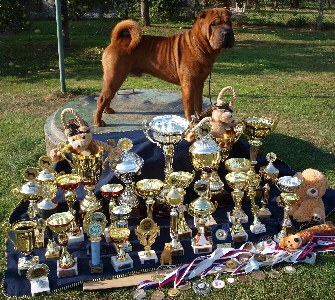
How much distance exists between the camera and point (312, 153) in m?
5.01

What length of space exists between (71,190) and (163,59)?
160 cm

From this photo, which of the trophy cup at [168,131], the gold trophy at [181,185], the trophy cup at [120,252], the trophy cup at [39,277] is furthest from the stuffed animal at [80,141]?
the trophy cup at [39,277]

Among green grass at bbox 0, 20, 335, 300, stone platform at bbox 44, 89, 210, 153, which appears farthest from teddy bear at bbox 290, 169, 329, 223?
stone platform at bbox 44, 89, 210, 153

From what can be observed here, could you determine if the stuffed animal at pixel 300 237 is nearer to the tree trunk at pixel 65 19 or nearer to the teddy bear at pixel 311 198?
the teddy bear at pixel 311 198

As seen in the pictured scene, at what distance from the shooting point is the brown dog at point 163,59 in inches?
155

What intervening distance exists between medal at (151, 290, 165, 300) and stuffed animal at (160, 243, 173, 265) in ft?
0.85

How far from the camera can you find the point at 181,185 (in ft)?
10.5

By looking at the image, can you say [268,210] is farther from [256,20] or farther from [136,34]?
[256,20]

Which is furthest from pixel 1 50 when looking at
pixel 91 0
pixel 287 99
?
pixel 287 99

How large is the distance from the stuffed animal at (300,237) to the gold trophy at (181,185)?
70 centimetres

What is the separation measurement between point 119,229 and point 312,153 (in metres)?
2.88

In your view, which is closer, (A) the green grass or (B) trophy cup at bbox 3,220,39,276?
(B) trophy cup at bbox 3,220,39,276

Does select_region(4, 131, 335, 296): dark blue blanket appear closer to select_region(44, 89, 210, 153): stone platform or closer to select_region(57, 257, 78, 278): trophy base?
select_region(57, 257, 78, 278): trophy base

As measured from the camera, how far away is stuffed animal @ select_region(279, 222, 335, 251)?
311cm
